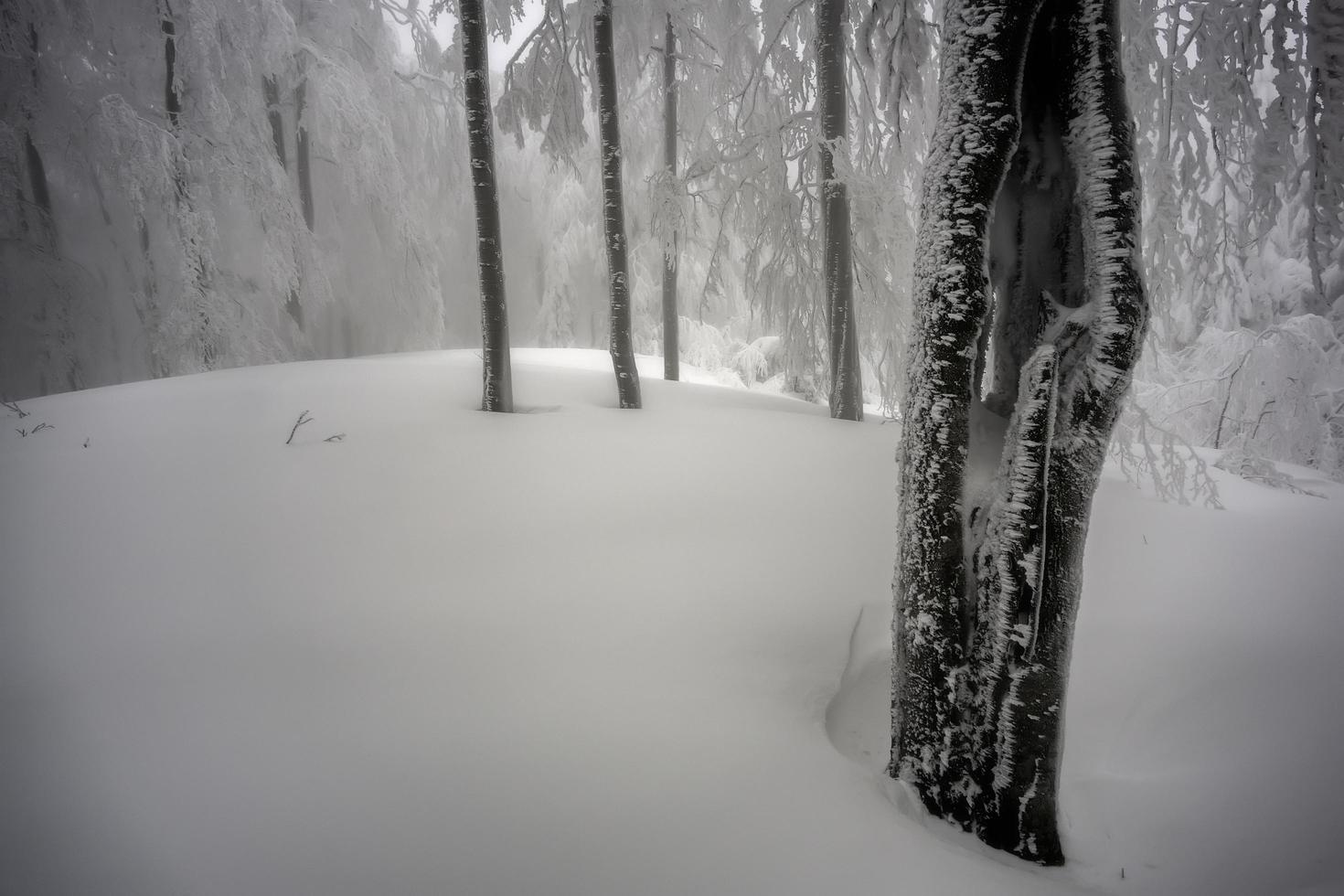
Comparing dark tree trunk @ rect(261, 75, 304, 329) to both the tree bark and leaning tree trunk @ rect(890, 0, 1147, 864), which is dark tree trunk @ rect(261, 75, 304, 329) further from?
leaning tree trunk @ rect(890, 0, 1147, 864)

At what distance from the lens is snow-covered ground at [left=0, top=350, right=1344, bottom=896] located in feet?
6.14

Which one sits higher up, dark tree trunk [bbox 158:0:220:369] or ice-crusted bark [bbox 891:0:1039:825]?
dark tree trunk [bbox 158:0:220:369]

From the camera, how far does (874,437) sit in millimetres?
6145

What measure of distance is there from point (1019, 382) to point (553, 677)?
2.35 meters

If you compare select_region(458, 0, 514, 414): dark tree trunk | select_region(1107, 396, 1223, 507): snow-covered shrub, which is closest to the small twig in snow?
select_region(458, 0, 514, 414): dark tree trunk

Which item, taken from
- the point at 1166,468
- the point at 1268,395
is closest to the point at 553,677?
the point at 1166,468

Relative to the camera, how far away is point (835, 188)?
6484mm

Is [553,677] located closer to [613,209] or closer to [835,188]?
[613,209]

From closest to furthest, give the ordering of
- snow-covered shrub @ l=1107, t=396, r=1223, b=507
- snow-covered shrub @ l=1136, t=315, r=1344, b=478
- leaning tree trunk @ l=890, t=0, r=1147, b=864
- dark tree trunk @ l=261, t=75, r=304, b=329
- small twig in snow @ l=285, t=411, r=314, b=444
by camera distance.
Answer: leaning tree trunk @ l=890, t=0, r=1147, b=864 → small twig in snow @ l=285, t=411, r=314, b=444 → snow-covered shrub @ l=1107, t=396, r=1223, b=507 → snow-covered shrub @ l=1136, t=315, r=1344, b=478 → dark tree trunk @ l=261, t=75, r=304, b=329

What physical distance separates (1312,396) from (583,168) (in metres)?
13.8

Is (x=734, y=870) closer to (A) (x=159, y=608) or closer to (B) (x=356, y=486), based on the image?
(A) (x=159, y=608)

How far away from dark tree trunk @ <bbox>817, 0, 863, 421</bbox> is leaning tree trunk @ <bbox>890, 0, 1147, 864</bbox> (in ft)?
14.6

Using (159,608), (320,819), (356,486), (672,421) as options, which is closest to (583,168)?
(672,421)

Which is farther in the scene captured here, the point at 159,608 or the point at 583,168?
the point at 583,168
